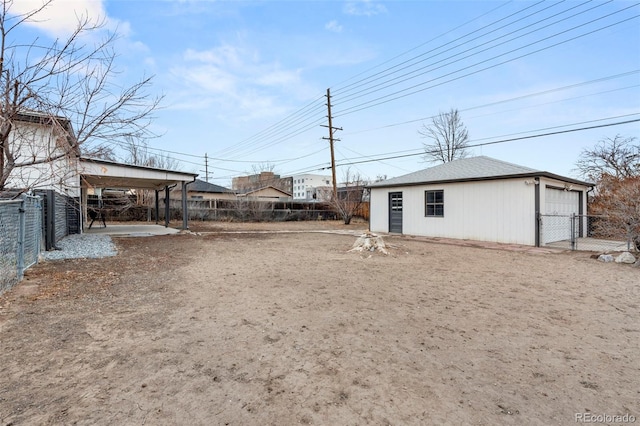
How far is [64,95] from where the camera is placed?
4.16 meters

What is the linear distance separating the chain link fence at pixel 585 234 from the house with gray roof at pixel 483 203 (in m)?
0.07

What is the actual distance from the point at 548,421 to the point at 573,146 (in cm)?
2069

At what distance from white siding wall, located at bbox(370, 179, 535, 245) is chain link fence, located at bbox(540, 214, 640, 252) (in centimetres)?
63

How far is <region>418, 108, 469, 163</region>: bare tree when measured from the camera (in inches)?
1072

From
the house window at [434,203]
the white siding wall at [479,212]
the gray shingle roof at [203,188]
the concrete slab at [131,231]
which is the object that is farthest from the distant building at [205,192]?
the house window at [434,203]

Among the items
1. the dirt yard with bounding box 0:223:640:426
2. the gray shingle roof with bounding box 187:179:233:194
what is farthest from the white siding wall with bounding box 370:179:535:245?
the gray shingle roof with bounding box 187:179:233:194

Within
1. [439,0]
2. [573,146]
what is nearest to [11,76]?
[439,0]

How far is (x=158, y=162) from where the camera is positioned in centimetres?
3350

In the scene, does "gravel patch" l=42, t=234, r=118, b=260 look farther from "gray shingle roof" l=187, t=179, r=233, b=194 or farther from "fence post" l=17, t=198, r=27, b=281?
"gray shingle roof" l=187, t=179, r=233, b=194

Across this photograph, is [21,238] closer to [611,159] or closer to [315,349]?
[315,349]

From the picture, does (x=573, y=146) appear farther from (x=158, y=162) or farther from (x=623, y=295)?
(x=158, y=162)

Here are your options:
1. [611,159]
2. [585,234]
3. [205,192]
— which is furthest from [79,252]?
[205,192]

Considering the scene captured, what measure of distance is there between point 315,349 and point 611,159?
2055 centimetres

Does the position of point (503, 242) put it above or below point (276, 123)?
below
